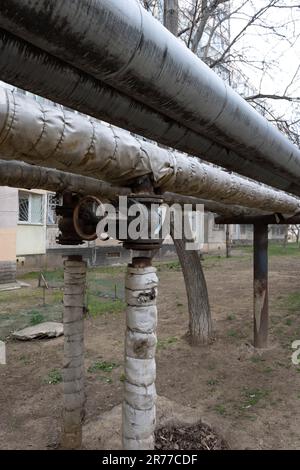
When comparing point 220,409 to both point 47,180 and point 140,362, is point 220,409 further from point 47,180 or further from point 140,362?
point 47,180

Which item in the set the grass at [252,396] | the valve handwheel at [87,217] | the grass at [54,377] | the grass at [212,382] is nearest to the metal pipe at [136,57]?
the valve handwheel at [87,217]

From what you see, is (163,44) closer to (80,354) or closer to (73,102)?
(73,102)

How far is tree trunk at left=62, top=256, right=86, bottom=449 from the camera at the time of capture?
11.3 ft

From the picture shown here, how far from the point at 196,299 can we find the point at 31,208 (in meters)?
9.52

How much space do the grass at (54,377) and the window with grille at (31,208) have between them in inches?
369

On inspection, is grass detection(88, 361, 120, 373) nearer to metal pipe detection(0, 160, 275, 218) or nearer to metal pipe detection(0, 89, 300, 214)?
metal pipe detection(0, 160, 275, 218)

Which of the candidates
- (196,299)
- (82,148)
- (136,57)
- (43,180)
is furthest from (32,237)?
(136,57)

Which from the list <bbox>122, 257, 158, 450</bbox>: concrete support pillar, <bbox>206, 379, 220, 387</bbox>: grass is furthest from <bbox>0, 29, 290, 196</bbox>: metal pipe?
<bbox>206, 379, 220, 387</bbox>: grass

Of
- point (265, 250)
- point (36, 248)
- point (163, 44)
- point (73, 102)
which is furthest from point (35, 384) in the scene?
point (36, 248)

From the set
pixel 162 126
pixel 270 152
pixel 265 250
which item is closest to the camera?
pixel 162 126

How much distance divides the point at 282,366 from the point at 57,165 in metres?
5.12

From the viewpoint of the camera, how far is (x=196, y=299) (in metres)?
6.81

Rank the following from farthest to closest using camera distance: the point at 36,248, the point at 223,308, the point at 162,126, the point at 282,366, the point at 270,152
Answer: the point at 36,248, the point at 223,308, the point at 282,366, the point at 270,152, the point at 162,126
